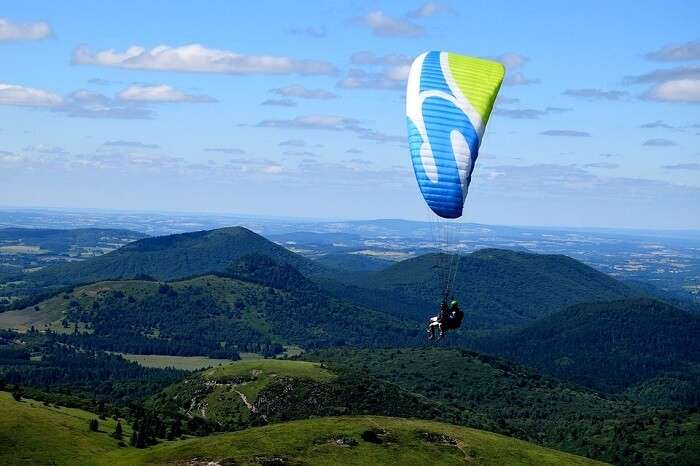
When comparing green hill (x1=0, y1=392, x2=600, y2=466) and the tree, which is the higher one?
green hill (x1=0, y1=392, x2=600, y2=466)

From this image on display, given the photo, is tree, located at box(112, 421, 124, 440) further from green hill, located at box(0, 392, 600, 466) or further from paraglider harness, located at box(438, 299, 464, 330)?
paraglider harness, located at box(438, 299, 464, 330)

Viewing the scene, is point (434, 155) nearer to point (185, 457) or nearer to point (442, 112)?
point (442, 112)

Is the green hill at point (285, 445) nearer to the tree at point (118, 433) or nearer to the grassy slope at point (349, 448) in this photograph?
→ the grassy slope at point (349, 448)

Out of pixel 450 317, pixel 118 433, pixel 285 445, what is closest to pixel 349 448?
pixel 285 445

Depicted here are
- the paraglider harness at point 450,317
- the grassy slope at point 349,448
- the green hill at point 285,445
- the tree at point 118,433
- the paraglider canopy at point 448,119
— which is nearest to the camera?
the paraglider canopy at point 448,119

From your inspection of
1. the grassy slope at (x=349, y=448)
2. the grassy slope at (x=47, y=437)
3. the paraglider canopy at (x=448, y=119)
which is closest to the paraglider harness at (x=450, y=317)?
the paraglider canopy at (x=448, y=119)

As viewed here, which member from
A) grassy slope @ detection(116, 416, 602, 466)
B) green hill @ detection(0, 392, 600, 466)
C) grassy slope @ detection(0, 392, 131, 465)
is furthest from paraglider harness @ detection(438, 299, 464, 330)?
grassy slope @ detection(0, 392, 131, 465)
